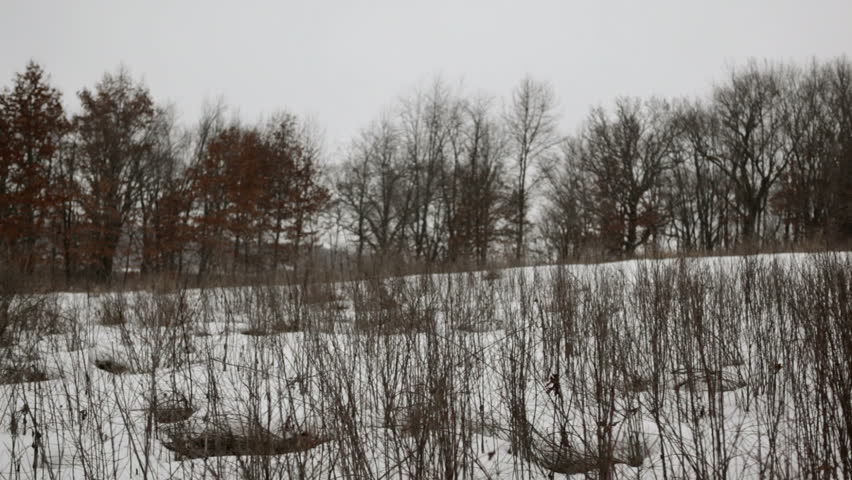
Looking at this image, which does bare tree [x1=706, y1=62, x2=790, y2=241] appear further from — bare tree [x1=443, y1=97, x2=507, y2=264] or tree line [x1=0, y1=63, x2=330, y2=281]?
tree line [x1=0, y1=63, x2=330, y2=281]

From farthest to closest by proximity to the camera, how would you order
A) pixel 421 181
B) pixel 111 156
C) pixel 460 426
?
pixel 421 181, pixel 111 156, pixel 460 426

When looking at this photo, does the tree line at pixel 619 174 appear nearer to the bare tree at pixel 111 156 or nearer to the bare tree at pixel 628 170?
the bare tree at pixel 628 170

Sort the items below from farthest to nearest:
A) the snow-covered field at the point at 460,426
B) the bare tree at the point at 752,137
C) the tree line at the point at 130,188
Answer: the bare tree at the point at 752,137 → the tree line at the point at 130,188 → the snow-covered field at the point at 460,426

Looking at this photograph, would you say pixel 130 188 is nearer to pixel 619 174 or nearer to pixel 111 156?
pixel 111 156

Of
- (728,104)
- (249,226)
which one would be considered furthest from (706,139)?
(249,226)

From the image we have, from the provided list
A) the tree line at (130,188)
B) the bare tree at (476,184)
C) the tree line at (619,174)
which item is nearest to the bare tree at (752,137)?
the tree line at (619,174)

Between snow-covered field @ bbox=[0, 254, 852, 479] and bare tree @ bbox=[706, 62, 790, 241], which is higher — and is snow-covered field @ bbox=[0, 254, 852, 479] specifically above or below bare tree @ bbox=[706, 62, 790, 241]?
below

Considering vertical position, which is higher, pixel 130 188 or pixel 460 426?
pixel 130 188

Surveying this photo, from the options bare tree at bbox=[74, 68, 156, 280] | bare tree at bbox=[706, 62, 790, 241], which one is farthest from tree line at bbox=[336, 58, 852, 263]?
bare tree at bbox=[74, 68, 156, 280]

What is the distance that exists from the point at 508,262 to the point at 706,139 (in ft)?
82.6

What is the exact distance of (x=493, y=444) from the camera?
8.36ft

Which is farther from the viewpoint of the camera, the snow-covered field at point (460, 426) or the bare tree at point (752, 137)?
the bare tree at point (752, 137)

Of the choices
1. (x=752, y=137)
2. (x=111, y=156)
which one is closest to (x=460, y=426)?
(x=111, y=156)

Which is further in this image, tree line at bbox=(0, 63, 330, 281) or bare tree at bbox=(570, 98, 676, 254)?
bare tree at bbox=(570, 98, 676, 254)
